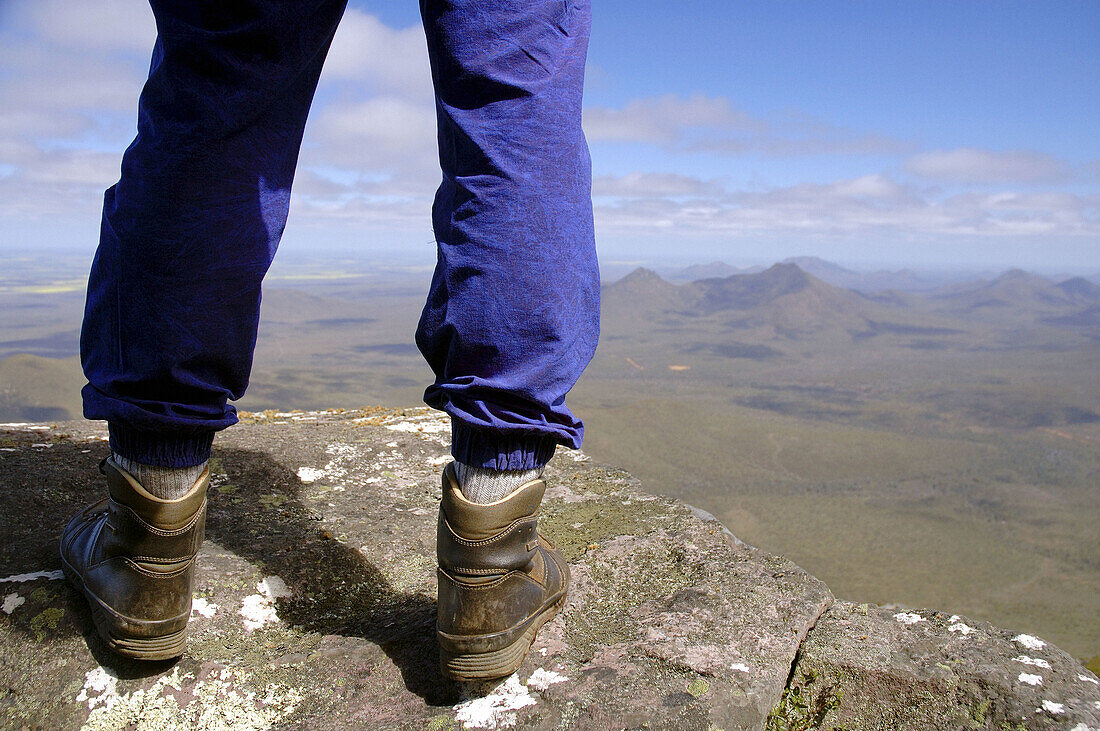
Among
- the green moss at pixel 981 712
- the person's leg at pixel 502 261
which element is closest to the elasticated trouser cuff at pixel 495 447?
the person's leg at pixel 502 261

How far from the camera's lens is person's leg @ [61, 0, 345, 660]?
1.12 m

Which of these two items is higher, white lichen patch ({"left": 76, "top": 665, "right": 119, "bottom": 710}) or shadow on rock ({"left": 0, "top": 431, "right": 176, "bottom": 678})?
shadow on rock ({"left": 0, "top": 431, "right": 176, "bottom": 678})

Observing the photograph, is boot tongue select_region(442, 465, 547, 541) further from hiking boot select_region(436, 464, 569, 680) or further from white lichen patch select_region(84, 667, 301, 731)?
white lichen patch select_region(84, 667, 301, 731)

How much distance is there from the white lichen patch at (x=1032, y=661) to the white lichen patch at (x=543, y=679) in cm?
95

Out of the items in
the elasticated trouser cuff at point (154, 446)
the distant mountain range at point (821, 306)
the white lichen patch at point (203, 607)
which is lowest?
the distant mountain range at point (821, 306)

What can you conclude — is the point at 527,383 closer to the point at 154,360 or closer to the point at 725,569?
the point at 154,360

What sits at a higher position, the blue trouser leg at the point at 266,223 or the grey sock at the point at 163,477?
the blue trouser leg at the point at 266,223

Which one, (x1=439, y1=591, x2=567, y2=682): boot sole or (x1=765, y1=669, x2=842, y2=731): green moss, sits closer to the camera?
(x1=439, y1=591, x2=567, y2=682): boot sole

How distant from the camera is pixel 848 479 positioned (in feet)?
192

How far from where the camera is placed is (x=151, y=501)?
48.7 inches

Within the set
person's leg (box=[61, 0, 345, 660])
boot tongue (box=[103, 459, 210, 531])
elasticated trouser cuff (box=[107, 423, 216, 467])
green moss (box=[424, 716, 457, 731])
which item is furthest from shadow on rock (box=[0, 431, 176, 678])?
green moss (box=[424, 716, 457, 731])

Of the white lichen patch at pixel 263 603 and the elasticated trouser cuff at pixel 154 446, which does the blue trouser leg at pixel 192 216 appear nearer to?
the elasticated trouser cuff at pixel 154 446

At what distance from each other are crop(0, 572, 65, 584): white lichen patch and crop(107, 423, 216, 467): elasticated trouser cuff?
45 cm

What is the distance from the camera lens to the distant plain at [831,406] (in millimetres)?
42969
